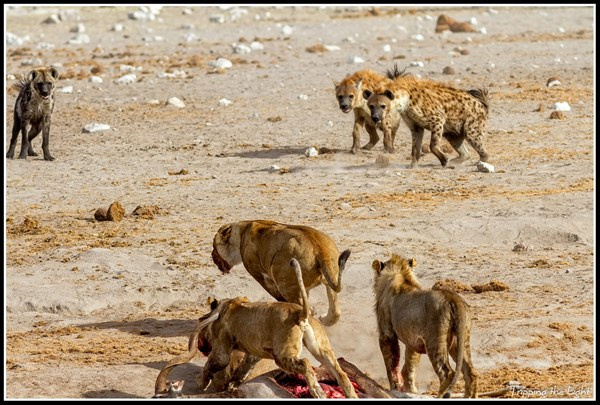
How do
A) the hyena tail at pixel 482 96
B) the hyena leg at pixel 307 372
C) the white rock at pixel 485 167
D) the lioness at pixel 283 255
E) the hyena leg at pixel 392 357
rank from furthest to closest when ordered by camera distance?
the hyena tail at pixel 482 96 < the white rock at pixel 485 167 < the lioness at pixel 283 255 < the hyena leg at pixel 392 357 < the hyena leg at pixel 307 372

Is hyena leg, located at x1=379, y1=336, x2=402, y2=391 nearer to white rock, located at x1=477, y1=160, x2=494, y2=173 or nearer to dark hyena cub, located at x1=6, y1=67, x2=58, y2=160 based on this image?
white rock, located at x1=477, y1=160, x2=494, y2=173

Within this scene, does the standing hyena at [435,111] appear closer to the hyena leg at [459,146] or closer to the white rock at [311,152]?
the hyena leg at [459,146]

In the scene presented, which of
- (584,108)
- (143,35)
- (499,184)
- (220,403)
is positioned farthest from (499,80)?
(220,403)

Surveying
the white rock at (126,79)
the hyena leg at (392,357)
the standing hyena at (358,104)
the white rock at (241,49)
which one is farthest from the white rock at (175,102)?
the hyena leg at (392,357)

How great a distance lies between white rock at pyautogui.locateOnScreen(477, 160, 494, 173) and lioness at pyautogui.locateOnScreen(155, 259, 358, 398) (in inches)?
271

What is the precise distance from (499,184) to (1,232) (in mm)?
5230

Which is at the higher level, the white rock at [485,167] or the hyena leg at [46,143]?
the white rock at [485,167]

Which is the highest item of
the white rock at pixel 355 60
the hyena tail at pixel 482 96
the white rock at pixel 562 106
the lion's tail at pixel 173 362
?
the hyena tail at pixel 482 96

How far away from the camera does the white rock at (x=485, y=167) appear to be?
14266 millimetres

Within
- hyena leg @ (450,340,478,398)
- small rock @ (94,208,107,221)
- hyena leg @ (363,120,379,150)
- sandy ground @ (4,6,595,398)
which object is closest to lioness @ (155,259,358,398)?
sandy ground @ (4,6,595,398)

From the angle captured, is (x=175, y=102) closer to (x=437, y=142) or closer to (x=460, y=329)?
(x=437, y=142)

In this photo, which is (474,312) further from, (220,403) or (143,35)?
(143,35)

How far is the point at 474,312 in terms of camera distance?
31.0 feet

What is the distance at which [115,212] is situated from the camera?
12320 millimetres
